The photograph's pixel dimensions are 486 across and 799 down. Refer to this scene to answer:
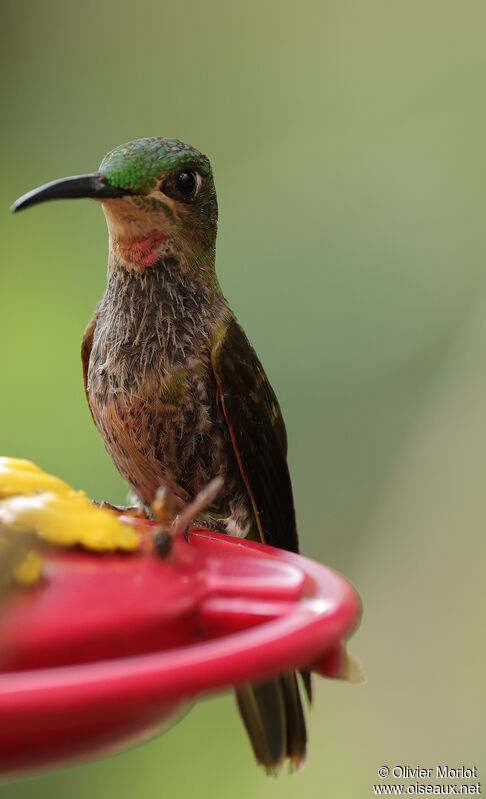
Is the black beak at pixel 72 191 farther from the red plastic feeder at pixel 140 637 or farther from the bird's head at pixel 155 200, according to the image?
the red plastic feeder at pixel 140 637

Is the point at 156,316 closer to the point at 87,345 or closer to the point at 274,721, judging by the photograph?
the point at 87,345

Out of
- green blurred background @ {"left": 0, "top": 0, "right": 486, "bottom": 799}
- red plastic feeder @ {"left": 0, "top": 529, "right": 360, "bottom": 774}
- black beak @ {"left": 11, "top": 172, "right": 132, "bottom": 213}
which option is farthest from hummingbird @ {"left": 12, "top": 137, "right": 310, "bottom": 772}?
green blurred background @ {"left": 0, "top": 0, "right": 486, "bottom": 799}

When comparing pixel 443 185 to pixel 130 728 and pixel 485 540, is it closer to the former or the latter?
pixel 485 540

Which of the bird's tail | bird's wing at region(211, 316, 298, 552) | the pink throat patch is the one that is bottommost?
the bird's tail

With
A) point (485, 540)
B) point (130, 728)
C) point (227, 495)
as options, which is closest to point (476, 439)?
point (485, 540)

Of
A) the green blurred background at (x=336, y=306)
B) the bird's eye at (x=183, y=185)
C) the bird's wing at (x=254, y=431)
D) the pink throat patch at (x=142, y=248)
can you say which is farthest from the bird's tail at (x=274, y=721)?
the green blurred background at (x=336, y=306)

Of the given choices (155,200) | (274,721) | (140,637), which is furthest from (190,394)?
(140,637)

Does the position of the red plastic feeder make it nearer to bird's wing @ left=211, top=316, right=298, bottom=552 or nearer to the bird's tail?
bird's wing @ left=211, top=316, right=298, bottom=552
